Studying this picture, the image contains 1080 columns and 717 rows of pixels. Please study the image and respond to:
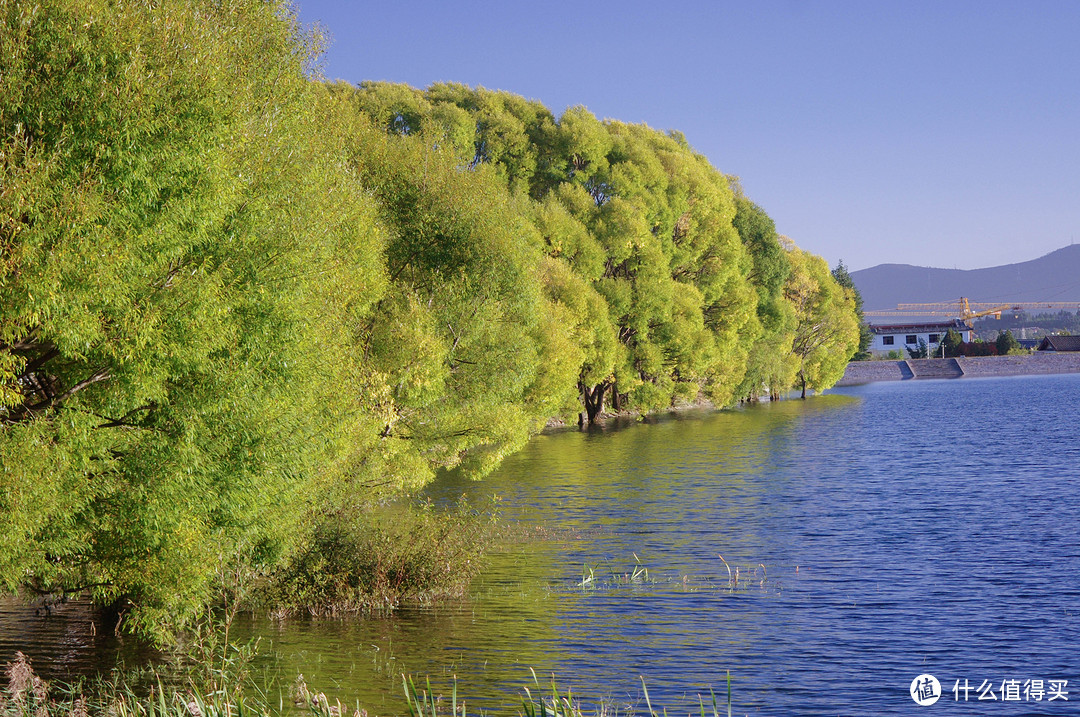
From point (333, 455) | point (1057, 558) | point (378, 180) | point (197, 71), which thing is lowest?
point (1057, 558)

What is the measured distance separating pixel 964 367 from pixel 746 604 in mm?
156303

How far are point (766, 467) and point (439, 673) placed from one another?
103ft

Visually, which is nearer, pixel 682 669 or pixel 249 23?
pixel 682 669

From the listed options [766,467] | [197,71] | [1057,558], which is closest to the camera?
[197,71]

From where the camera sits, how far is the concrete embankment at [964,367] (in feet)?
536

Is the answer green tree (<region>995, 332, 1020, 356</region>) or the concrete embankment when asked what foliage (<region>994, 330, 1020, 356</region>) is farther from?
the concrete embankment

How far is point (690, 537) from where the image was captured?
29.3m

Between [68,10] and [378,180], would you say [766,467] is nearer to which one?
[378,180]

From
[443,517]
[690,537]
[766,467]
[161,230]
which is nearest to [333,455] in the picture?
[443,517]

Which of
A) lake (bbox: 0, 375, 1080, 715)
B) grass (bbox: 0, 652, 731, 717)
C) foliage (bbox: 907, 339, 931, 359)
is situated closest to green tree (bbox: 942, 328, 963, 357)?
foliage (bbox: 907, 339, 931, 359)

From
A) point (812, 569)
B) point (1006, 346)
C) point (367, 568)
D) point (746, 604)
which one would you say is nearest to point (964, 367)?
point (1006, 346)

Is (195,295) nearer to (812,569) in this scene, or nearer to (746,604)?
(746,604)

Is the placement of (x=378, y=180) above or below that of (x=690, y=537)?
above

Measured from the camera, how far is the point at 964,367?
164 meters
